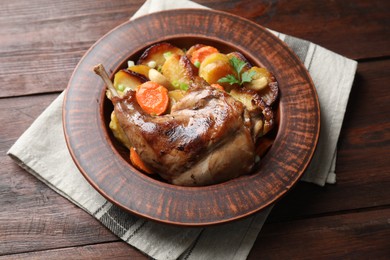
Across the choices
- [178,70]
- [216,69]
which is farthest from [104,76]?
[216,69]

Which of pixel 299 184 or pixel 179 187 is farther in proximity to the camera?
pixel 299 184

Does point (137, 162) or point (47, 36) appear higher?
point (47, 36)

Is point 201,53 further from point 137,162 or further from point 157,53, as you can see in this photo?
point 137,162

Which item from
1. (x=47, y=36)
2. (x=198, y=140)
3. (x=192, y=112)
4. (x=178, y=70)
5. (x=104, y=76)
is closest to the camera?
(x=198, y=140)

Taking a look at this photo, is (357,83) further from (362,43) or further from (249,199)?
(249,199)

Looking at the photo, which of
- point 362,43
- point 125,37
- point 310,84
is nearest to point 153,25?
point 125,37

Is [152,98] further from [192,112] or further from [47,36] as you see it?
[47,36]

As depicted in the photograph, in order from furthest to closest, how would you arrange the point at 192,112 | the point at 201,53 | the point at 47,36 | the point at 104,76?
the point at 47,36 → the point at 201,53 → the point at 104,76 → the point at 192,112

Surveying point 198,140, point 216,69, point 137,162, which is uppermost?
point 216,69
